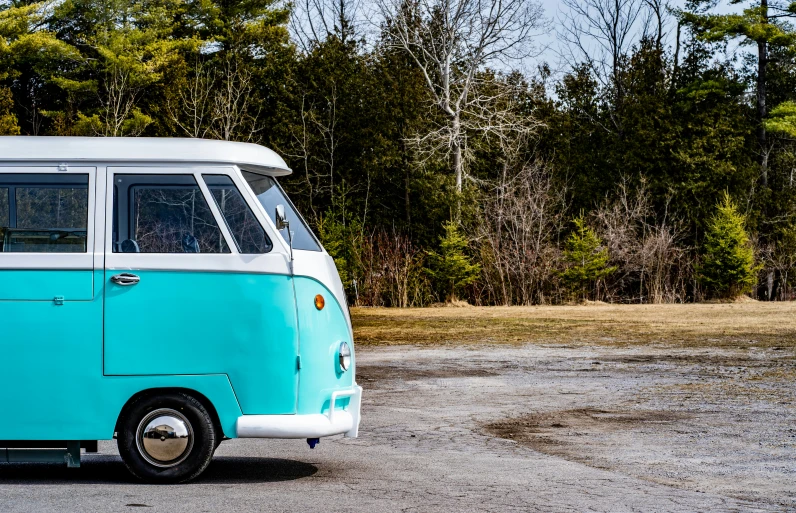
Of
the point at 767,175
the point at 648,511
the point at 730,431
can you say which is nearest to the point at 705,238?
the point at 767,175

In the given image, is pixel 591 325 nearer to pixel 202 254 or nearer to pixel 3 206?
pixel 202 254

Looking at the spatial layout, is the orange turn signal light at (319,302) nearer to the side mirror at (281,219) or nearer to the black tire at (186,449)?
the side mirror at (281,219)

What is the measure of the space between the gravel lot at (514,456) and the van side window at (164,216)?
1621mm

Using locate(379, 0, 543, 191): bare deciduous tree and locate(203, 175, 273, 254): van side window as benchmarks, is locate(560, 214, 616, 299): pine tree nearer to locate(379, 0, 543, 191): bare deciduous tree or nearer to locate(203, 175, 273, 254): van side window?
locate(379, 0, 543, 191): bare deciduous tree

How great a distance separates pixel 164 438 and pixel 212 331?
0.80m

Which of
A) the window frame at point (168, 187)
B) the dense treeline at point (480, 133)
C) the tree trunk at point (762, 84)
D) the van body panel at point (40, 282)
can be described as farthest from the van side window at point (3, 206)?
the tree trunk at point (762, 84)

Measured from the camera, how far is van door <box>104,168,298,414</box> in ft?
25.2

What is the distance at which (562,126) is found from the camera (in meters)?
45.5

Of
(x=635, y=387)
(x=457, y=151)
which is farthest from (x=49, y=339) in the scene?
(x=457, y=151)

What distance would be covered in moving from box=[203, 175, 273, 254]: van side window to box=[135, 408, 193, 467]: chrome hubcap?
1216mm

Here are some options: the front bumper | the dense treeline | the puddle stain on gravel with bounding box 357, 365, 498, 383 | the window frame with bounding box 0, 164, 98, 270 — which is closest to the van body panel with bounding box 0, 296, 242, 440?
the front bumper

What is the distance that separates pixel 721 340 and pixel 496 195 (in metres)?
19.2

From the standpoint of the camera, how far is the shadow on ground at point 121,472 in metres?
8.23

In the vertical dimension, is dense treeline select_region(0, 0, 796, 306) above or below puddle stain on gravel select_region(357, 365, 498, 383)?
above
